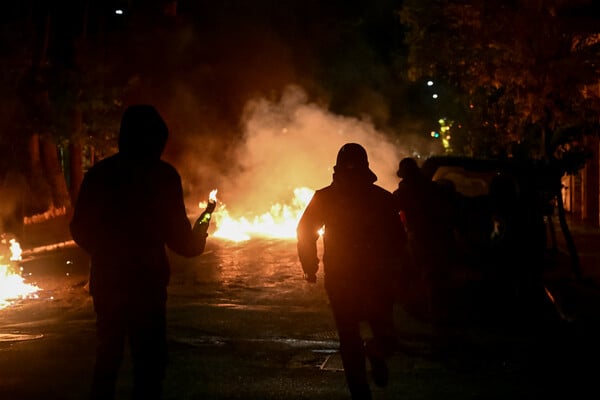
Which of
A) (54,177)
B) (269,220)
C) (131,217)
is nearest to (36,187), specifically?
(54,177)

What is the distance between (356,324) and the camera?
18.4 ft

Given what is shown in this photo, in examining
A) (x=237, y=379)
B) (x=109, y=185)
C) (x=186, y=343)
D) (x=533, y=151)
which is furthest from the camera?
(x=533, y=151)

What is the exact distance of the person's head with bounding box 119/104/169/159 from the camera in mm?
4605

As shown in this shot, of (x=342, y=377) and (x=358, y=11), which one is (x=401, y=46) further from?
(x=342, y=377)

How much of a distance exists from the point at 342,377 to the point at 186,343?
6.50 feet

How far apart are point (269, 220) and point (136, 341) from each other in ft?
68.6

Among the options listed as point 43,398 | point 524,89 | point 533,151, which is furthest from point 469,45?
point 43,398

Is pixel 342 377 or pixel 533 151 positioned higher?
pixel 533 151

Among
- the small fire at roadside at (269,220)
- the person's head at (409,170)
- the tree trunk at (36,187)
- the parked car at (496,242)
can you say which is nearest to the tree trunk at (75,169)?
the tree trunk at (36,187)

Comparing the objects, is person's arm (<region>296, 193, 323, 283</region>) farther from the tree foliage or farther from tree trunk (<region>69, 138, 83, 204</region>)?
tree trunk (<region>69, 138, 83, 204</region>)

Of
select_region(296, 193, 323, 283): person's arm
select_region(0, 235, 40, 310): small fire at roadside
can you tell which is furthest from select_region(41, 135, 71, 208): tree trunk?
select_region(296, 193, 323, 283): person's arm

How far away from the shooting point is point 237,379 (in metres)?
6.55

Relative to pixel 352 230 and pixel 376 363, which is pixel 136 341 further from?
pixel 376 363

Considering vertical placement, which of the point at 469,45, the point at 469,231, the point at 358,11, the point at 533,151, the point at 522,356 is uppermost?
the point at 358,11
